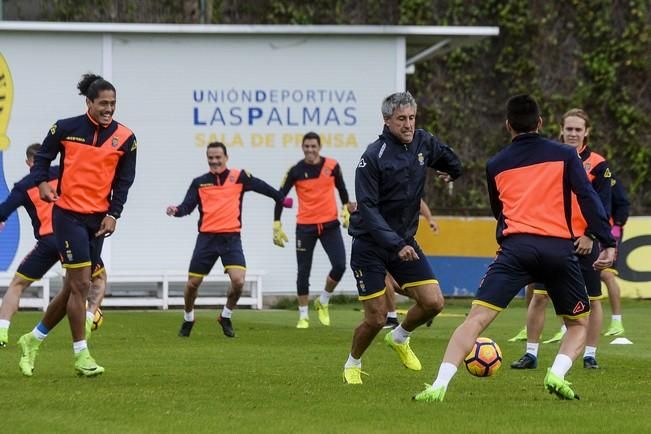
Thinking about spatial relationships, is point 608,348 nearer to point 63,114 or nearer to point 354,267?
point 354,267

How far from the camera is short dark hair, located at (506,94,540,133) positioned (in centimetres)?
941

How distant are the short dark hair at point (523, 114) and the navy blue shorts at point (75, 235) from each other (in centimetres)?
356

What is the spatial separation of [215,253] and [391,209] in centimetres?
663

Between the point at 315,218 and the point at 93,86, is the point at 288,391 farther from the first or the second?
the point at 315,218

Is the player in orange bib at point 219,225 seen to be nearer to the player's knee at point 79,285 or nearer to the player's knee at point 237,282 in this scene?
the player's knee at point 237,282

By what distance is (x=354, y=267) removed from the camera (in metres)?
10.8

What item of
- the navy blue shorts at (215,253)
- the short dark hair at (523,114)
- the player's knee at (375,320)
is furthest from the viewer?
the navy blue shorts at (215,253)

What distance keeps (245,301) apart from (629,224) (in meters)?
6.30

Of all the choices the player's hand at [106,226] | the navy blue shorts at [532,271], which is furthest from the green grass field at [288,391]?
the player's hand at [106,226]

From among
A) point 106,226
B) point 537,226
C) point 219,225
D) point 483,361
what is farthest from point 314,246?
point 537,226

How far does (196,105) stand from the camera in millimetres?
23188

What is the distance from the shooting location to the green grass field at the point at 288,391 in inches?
331

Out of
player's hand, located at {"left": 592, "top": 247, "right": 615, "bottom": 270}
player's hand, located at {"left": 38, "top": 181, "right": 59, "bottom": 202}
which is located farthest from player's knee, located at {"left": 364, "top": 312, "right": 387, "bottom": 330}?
player's hand, located at {"left": 38, "top": 181, "right": 59, "bottom": 202}

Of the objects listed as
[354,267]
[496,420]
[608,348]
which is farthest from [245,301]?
[496,420]
